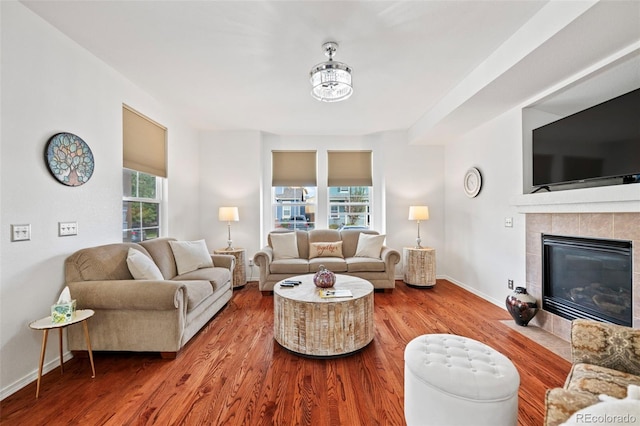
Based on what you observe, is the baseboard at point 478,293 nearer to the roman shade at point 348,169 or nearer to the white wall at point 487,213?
the white wall at point 487,213

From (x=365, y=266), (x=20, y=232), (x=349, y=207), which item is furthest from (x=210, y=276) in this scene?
(x=349, y=207)

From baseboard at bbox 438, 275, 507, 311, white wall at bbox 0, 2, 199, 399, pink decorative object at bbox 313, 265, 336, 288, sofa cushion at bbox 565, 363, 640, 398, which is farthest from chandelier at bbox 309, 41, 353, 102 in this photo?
→ baseboard at bbox 438, 275, 507, 311

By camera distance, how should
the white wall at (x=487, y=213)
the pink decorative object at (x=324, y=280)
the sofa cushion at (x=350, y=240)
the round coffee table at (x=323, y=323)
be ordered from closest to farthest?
the round coffee table at (x=323, y=323) < the pink decorative object at (x=324, y=280) < the white wall at (x=487, y=213) < the sofa cushion at (x=350, y=240)

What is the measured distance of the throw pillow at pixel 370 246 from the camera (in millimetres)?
4305

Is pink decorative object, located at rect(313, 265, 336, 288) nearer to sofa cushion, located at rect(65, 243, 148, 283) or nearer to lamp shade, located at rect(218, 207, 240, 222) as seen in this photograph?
sofa cushion, located at rect(65, 243, 148, 283)

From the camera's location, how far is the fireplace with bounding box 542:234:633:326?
7.01 feet

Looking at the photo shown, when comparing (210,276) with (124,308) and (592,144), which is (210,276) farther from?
(592,144)

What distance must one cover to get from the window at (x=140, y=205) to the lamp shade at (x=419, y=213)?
12.7ft

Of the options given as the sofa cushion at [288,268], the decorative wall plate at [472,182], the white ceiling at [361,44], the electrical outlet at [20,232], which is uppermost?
the white ceiling at [361,44]

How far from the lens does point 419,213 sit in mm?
4496

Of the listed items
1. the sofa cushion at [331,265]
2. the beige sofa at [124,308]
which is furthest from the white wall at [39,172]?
the sofa cushion at [331,265]

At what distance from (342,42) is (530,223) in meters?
2.74

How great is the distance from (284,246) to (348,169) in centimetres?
194

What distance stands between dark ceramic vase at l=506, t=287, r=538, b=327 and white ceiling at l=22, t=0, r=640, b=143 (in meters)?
2.14
